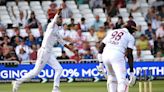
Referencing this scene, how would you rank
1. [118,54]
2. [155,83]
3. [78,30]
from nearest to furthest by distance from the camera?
[118,54] → [155,83] → [78,30]

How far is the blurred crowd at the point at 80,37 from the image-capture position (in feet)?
79.8

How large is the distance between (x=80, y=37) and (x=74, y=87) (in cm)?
489

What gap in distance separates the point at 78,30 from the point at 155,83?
4.54 metres

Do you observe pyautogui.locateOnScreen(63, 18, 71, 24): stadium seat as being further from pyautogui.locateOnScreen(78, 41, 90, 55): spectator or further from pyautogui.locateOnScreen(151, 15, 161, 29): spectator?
pyautogui.locateOnScreen(151, 15, 161, 29): spectator

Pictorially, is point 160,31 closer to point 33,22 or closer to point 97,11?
point 97,11

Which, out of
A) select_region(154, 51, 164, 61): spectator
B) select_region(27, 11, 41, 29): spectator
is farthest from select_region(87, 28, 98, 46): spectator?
select_region(154, 51, 164, 61): spectator

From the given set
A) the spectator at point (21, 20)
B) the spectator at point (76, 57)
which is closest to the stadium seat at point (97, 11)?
the spectator at point (21, 20)

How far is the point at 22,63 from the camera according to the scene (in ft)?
77.3

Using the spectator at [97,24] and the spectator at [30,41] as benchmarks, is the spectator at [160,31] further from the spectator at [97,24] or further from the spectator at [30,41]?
the spectator at [30,41]

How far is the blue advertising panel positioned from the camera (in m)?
23.4

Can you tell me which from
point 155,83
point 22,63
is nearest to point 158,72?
point 155,83

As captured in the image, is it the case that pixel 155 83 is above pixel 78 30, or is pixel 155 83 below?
below

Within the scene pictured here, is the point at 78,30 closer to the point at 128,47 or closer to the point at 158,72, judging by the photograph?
Result: the point at 158,72

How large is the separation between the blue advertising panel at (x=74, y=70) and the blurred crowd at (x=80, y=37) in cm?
37
